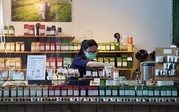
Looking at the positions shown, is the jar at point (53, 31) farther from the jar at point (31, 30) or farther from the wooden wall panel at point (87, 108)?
the wooden wall panel at point (87, 108)

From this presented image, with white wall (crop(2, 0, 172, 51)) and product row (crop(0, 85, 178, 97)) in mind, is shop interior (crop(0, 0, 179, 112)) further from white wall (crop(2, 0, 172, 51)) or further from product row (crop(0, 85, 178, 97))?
product row (crop(0, 85, 178, 97))

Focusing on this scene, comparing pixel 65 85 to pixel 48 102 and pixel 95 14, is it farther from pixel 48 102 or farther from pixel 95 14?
pixel 95 14

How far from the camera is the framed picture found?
7.14m

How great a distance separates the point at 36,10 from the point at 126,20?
2.09m

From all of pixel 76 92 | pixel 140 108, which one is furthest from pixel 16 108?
pixel 140 108

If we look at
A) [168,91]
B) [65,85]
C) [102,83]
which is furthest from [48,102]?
[168,91]

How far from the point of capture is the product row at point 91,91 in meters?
3.15

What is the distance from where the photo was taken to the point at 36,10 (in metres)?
7.15

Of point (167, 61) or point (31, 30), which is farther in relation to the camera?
point (31, 30)

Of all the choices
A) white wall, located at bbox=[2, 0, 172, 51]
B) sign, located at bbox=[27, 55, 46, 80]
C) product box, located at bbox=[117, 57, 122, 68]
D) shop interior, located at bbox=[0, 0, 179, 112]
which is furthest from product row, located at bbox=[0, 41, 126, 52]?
sign, located at bbox=[27, 55, 46, 80]

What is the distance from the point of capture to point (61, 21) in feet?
23.7

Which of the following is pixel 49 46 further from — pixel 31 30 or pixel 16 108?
pixel 16 108

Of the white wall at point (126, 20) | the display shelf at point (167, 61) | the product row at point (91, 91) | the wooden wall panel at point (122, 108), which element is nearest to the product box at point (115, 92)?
the product row at point (91, 91)

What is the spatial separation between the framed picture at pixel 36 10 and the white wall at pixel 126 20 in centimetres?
33
